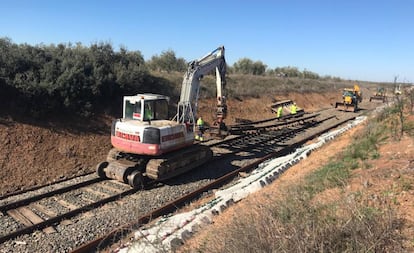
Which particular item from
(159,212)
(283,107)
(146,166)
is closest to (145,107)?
(146,166)

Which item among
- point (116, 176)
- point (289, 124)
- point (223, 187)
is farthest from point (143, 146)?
point (289, 124)

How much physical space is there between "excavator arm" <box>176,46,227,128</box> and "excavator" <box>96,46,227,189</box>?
0.04m

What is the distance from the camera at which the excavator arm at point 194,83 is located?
14445 mm

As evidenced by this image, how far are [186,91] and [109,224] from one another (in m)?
7.33

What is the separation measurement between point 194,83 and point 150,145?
13.8 feet

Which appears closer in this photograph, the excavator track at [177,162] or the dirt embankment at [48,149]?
the excavator track at [177,162]

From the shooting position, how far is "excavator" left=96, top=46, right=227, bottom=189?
1182cm

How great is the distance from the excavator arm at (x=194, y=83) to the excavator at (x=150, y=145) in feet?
0.14

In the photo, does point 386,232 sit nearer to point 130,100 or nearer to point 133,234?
point 133,234

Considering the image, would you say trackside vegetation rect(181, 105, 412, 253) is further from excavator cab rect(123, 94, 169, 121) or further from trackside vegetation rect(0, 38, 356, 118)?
trackside vegetation rect(0, 38, 356, 118)

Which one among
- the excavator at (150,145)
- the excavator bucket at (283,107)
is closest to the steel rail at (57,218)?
the excavator at (150,145)

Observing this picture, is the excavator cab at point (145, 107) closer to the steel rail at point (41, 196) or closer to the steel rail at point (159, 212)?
the steel rail at point (41, 196)

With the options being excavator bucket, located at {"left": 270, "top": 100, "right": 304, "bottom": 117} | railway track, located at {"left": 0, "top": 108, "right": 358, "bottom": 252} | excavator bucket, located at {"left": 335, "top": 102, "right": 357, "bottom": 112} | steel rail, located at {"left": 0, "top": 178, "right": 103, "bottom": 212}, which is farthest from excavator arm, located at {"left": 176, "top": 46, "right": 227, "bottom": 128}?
excavator bucket, located at {"left": 335, "top": 102, "right": 357, "bottom": 112}

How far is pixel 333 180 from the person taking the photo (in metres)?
8.05
